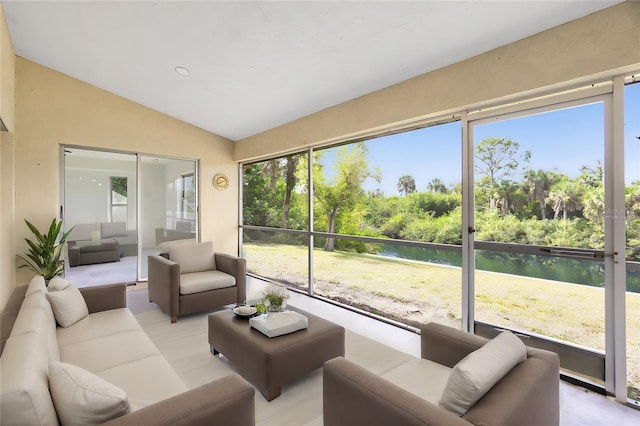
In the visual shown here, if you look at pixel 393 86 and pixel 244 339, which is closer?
pixel 244 339

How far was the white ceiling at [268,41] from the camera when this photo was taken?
219 cm

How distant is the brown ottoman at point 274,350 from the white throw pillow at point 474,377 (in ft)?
3.69

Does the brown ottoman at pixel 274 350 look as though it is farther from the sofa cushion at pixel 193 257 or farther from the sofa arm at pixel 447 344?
the sofa cushion at pixel 193 257

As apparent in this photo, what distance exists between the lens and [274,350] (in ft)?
6.57

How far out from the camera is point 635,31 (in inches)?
74.0

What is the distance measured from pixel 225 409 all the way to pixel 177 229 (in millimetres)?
4723

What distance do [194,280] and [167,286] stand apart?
0.28 meters

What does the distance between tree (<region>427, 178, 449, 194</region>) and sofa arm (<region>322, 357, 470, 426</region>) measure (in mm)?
2367

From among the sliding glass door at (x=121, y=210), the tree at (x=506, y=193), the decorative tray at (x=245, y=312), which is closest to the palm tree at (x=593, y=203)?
the tree at (x=506, y=193)

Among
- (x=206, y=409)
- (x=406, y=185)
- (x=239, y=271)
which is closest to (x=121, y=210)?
(x=239, y=271)

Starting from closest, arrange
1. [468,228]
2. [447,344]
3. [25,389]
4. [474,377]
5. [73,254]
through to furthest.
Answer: [25,389], [474,377], [447,344], [468,228], [73,254]

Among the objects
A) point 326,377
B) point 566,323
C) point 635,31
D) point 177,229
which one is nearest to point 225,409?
point 326,377

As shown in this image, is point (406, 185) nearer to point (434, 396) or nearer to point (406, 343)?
point (406, 343)

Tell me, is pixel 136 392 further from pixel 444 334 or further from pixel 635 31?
pixel 635 31
